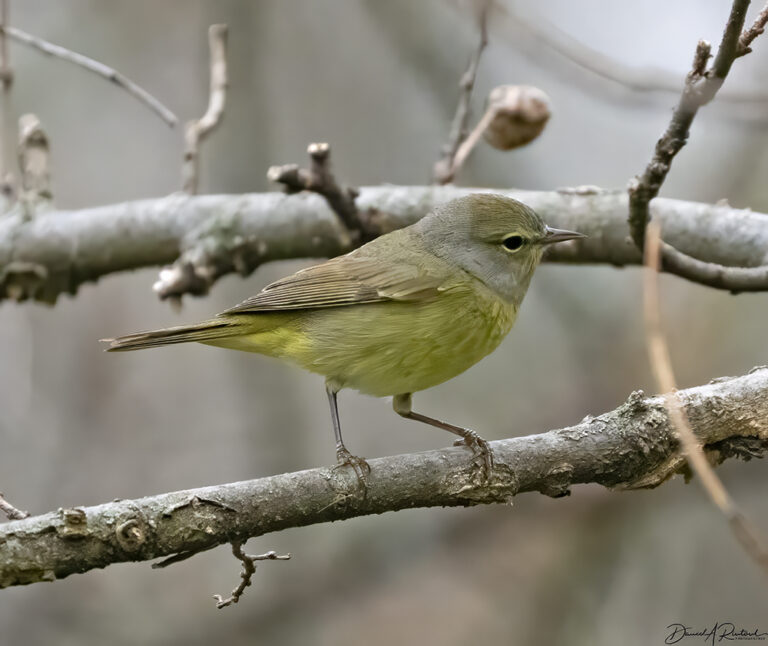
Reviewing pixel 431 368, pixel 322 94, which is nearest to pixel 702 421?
pixel 431 368

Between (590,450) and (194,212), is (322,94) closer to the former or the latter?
(194,212)

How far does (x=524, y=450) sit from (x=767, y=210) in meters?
3.99

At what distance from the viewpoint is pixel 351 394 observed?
788 cm

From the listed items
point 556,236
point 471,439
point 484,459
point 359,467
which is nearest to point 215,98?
point 556,236

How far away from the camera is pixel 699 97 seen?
2.52 metres

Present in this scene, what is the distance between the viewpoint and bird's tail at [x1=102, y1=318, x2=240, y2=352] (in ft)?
11.6

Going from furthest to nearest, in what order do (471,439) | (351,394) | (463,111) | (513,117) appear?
(351,394), (463,111), (513,117), (471,439)

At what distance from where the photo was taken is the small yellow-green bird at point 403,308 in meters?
3.55

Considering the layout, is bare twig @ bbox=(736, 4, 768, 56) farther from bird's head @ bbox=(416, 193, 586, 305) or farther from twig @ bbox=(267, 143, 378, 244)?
twig @ bbox=(267, 143, 378, 244)

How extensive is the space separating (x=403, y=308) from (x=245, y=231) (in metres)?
1.38

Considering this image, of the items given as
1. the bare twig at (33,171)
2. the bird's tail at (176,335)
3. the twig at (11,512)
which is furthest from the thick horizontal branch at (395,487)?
the bare twig at (33,171)

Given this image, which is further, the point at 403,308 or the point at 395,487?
the point at 403,308
